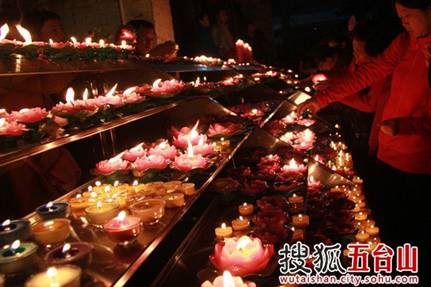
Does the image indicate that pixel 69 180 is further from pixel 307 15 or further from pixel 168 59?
pixel 307 15

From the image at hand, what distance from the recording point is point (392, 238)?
4.41m

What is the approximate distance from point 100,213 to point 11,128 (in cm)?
76

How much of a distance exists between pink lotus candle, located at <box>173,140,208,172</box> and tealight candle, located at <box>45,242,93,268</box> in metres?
1.25

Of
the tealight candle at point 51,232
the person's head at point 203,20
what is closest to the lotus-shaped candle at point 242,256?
the tealight candle at point 51,232

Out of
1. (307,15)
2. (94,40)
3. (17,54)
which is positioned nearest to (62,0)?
(94,40)

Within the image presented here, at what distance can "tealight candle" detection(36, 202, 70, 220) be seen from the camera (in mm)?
2428

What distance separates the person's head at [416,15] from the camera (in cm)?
315

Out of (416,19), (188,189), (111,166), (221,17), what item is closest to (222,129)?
(111,166)

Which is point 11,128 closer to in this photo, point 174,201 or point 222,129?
point 174,201

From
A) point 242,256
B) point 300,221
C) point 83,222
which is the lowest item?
point 300,221

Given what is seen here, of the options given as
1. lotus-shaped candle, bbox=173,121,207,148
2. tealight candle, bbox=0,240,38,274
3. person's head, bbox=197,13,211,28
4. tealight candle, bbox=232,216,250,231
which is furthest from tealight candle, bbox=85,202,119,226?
person's head, bbox=197,13,211,28

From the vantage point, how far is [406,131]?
3459 mm

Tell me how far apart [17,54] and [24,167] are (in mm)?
2209

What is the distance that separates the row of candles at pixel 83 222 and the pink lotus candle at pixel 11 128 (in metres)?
0.55
